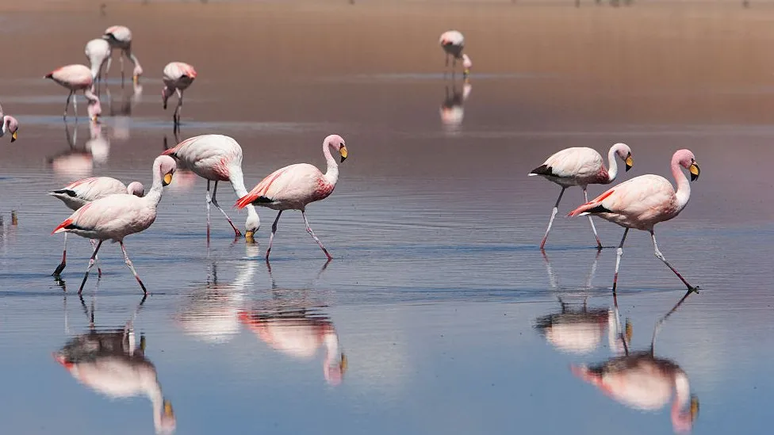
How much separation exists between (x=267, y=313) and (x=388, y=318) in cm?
85

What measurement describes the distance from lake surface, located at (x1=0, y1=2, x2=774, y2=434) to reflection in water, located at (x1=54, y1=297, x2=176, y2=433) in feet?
0.08

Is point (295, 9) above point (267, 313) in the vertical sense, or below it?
above

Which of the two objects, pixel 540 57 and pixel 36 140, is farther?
pixel 540 57

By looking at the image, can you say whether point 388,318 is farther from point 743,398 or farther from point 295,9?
point 295,9

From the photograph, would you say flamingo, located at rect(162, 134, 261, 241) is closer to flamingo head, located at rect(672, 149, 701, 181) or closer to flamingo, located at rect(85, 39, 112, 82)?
flamingo head, located at rect(672, 149, 701, 181)

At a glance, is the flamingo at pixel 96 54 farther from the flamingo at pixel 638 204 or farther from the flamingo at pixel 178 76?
the flamingo at pixel 638 204

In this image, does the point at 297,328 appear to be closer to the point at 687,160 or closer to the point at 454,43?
the point at 687,160

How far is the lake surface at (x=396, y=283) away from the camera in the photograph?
792cm

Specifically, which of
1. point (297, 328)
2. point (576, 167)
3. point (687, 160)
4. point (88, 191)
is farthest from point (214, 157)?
point (297, 328)

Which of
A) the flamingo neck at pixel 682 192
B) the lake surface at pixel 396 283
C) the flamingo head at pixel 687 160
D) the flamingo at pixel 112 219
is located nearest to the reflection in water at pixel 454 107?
the lake surface at pixel 396 283

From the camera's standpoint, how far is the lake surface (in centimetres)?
792

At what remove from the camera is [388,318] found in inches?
393

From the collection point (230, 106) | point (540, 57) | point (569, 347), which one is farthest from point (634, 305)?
point (540, 57)

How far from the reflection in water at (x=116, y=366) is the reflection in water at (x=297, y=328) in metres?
0.83
